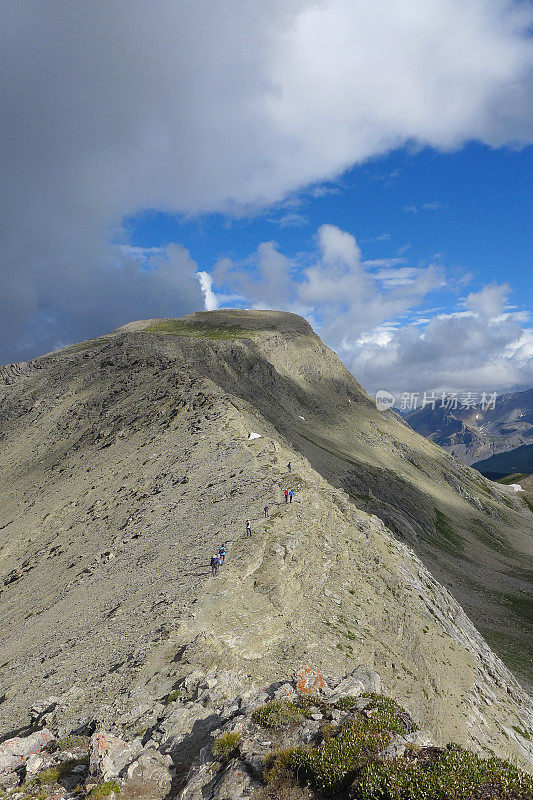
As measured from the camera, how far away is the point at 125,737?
653 inches

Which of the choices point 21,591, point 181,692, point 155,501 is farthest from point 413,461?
point 181,692

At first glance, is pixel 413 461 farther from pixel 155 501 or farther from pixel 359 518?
pixel 155 501

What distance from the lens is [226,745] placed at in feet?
47.0

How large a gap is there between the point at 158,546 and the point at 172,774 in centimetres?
2287

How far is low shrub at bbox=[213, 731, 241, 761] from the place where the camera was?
14.0 metres

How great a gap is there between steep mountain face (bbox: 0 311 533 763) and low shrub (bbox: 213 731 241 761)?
6210mm

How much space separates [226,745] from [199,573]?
1609 centimetres

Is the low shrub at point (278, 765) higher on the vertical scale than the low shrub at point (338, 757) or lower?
lower

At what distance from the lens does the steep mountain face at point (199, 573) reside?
24016mm

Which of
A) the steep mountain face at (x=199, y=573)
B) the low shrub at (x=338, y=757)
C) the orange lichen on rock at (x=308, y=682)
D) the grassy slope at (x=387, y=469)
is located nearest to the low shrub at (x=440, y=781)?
the low shrub at (x=338, y=757)

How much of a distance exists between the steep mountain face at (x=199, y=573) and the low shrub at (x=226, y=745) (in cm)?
621

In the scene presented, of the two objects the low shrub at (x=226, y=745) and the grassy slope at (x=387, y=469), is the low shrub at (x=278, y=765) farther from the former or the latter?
the grassy slope at (x=387, y=469)

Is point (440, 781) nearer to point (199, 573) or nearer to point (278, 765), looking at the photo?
point (278, 765)

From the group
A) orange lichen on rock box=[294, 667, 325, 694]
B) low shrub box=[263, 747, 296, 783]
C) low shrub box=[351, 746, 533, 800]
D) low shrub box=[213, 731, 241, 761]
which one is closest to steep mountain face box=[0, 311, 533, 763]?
orange lichen on rock box=[294, 667, 325, 694]
